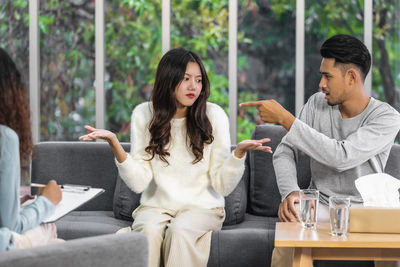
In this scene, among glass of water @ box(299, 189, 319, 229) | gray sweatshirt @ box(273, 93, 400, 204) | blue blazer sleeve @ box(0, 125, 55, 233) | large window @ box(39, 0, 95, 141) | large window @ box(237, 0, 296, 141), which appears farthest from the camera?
large window @ box(39, 0, 95, 141)

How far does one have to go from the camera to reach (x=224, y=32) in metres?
4.16

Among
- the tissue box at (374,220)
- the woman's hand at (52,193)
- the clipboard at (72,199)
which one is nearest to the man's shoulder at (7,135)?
the woman's hand at (52,193)

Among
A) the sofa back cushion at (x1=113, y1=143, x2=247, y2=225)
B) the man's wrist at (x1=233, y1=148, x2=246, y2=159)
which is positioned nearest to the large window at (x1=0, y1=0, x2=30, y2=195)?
the sofa back cushion at (x1=113, y1=143, x2=247, y2=225)

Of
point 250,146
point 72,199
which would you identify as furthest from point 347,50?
point 72,199

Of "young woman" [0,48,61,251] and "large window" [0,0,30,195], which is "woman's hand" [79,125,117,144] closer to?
"young woman" [0,48,61,251]

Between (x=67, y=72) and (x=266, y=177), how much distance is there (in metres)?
1.95

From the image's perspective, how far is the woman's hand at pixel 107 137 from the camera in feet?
7.71

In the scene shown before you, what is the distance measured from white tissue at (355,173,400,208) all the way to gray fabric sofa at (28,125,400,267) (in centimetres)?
66

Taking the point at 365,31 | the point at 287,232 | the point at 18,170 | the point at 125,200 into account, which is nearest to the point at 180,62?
the point at 125,200

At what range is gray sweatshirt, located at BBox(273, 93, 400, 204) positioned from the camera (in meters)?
2.44

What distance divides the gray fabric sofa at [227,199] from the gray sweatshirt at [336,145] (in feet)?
1.03

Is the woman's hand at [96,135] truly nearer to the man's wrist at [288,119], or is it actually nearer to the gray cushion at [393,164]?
the man's wrist at [288,119]

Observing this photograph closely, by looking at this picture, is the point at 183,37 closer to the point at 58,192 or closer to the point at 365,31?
the point at 365,31

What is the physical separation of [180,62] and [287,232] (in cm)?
114
